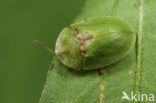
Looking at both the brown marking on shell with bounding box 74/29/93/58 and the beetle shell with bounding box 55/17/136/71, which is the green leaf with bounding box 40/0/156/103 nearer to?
the beetle shell with bounding box 55/17/136/71

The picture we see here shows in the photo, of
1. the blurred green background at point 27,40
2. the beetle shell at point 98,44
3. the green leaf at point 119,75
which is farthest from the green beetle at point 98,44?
the blurred green background at point 27,40

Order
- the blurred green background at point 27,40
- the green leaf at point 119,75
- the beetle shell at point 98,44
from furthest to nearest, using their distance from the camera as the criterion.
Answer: the blurred green background at point 27,40 < the beetle shell at point 98,44 < the green leaf at point 119,75

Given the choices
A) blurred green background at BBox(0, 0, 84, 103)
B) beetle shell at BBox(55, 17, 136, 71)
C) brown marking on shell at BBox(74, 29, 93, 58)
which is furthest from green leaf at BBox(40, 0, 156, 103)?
blurred green background at BBox(0, 0, 84, 103)

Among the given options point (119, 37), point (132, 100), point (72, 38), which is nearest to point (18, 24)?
point (72, 38)

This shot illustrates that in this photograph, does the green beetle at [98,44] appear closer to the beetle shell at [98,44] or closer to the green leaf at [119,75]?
the beetle shell at [98,44]

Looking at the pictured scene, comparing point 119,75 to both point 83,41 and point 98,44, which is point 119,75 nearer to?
point 98,44

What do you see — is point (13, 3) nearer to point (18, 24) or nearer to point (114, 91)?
point (18, 24)
